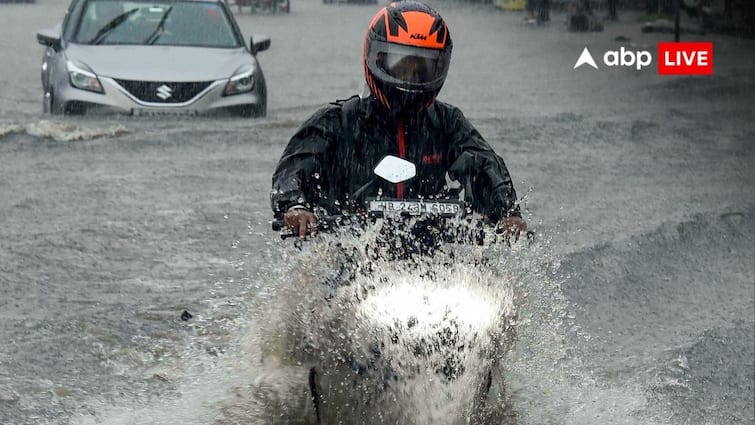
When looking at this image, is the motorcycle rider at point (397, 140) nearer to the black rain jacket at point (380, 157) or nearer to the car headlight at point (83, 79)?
the black rain jacket at point (380, 157)

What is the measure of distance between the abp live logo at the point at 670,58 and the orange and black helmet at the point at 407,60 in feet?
65.8

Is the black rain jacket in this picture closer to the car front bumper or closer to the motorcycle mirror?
the motorcycle mirror

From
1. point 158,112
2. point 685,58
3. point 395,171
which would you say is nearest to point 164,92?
point 158,112

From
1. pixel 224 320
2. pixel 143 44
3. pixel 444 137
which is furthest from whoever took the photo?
pixel 143 44

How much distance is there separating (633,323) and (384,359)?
459 centimetres

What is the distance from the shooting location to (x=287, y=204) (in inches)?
202

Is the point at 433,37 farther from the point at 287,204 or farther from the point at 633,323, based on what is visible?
the point at 633,323

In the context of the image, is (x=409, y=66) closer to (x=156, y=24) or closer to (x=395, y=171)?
(x=395, y=171)

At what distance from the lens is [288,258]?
529cm

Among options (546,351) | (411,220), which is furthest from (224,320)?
(411,220)

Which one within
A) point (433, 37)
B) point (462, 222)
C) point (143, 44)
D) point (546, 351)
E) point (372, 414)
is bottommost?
point (143, 44)

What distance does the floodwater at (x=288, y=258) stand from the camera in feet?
20.7

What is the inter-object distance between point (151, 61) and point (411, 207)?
1092 centimetres

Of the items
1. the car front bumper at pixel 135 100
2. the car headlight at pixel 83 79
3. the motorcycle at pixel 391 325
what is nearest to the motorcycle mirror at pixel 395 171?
the motorcycle at pixel 391 325
